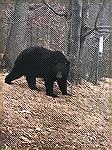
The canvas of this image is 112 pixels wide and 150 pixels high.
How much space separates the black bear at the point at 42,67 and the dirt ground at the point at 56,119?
0.06m

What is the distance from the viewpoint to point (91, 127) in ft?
22.2

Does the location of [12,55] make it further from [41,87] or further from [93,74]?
[93,74]

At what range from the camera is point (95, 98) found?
6.77 meters

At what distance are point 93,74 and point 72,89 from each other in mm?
271

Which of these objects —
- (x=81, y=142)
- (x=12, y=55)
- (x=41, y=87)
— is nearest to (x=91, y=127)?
(x=81, y=142)

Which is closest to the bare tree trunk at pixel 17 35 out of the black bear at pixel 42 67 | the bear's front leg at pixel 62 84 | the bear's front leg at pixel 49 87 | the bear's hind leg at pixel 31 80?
the black bear at pixel 42 67

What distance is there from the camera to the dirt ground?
22.2 feet

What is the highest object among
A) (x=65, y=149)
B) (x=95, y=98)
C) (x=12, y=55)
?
(x=12, y=55)

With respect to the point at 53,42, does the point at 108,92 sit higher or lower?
lower

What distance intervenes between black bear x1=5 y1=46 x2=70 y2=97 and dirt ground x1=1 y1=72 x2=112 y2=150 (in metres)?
0.06

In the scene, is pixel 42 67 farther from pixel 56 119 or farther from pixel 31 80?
pixel 56 119

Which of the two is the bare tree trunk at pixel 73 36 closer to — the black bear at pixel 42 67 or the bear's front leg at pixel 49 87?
the black bear at pixel 42 67

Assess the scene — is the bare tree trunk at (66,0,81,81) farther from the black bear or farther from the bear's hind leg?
the bear's hind leg

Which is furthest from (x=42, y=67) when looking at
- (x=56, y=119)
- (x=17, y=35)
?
(x=56, y=119)
